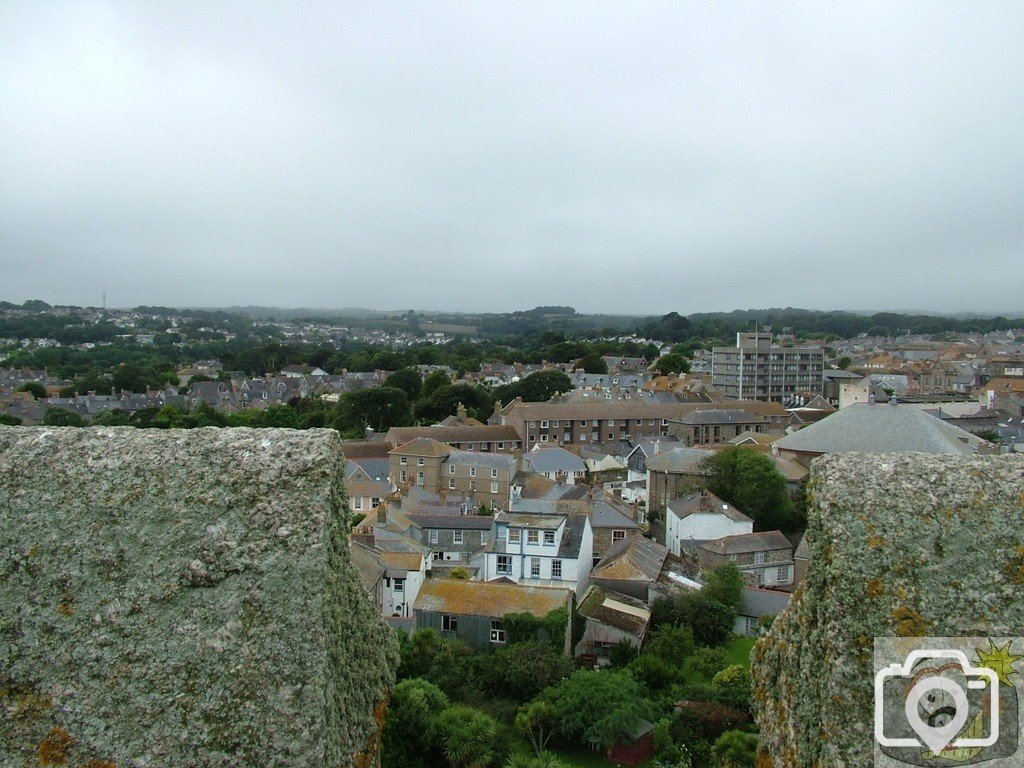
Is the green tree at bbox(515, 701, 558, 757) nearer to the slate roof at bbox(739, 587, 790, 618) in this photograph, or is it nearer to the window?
the window

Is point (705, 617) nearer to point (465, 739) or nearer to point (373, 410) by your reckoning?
point (465, 739)

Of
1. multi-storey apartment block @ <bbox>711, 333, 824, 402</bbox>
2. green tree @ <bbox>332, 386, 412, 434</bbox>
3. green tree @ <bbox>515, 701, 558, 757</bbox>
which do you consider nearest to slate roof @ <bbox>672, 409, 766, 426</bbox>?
multi-storey apartment block @ <bbox>711, 333, 824, 402</bbox>

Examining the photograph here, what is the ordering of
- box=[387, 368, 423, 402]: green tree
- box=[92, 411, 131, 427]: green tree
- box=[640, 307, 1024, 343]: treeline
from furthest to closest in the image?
box=[640, 307, 1024, 343]: treeline, box=[387, 368, 423, 402]: green tree, box=[92, 411, 131, 427]: green tree

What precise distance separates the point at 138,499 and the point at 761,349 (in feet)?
238

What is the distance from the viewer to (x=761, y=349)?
7106 centimetres

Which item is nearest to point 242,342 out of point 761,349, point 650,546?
point 761,349

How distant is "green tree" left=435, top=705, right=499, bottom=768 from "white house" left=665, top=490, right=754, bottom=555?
15.6 m

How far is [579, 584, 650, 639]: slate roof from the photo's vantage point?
1941 cm

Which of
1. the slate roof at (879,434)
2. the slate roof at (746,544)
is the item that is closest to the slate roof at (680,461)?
the slate roof at (879,434)

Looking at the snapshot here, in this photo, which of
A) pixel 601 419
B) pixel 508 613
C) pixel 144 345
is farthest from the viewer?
pixel 144 345

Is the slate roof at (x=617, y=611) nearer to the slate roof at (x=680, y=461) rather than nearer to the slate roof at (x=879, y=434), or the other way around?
the slate roof at (x=680, y=461)

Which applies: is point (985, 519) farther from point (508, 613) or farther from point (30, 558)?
point (508, 613)

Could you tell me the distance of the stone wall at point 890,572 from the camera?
9.16 feet

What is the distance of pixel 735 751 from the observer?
1034 cm
